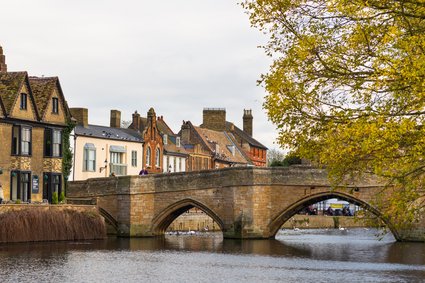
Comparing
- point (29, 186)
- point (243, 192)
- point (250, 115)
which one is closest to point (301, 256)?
point (243, 192)

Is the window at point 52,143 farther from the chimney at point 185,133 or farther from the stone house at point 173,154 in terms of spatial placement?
the chimney at point 185,133

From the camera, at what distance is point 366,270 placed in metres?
31.5

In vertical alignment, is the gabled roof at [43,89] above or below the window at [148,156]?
above

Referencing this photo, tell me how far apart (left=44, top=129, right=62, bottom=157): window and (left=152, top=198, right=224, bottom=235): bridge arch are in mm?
7528

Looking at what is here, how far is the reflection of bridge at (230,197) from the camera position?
48.0 m

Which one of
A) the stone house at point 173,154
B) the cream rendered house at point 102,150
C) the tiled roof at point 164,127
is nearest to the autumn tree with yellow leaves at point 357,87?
the cream rendered house at point 102,150

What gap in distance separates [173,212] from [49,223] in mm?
10228

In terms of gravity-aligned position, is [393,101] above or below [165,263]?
above

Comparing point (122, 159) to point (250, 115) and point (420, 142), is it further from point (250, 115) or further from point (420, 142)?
point (420, 142)

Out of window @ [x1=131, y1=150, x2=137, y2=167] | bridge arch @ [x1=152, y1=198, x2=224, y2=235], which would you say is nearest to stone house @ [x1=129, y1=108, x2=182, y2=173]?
window @ [x1=131, y1=150, x2=137, y2=167]

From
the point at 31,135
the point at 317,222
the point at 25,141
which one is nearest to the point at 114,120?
the point at 317,222

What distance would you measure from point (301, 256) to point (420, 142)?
21446mm

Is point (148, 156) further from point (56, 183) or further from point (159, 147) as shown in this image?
point (56, 183)

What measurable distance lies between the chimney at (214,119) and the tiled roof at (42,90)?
1797 inches
